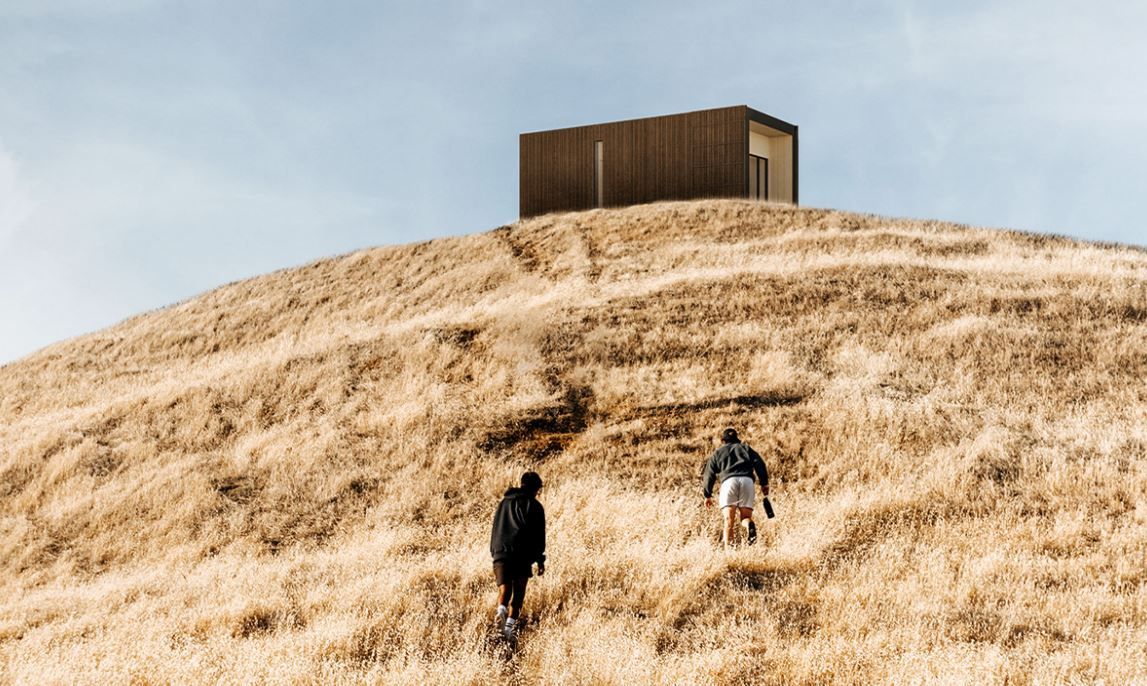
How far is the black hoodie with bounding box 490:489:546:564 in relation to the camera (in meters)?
8.95

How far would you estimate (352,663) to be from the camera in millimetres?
7953

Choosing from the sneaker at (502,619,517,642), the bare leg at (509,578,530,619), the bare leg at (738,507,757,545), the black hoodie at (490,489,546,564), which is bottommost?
the sneaker at (502,619,517,642)

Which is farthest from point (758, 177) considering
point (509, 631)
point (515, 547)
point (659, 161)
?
point (509, 631)

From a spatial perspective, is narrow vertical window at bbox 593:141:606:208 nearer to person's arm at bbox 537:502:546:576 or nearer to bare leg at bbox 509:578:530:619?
person's arm at bbox 537:502:546:576

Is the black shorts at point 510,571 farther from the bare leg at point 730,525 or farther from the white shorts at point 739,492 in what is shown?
the white shorts at point 739,492

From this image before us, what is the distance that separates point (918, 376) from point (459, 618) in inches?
540

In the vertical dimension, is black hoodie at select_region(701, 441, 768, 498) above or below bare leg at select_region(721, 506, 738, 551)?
above

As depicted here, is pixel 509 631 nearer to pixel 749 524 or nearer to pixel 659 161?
pixel 749 524

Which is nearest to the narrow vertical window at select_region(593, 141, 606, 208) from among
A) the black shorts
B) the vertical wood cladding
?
the vertical wood cladding

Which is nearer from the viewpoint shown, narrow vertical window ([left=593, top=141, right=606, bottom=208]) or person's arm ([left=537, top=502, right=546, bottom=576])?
person's arm ([left=537, top=502, right=546, bottom=576])

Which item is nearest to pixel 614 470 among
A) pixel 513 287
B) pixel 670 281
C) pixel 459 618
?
pixel 459 618

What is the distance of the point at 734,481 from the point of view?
12.1 meters

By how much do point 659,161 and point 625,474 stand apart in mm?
28445

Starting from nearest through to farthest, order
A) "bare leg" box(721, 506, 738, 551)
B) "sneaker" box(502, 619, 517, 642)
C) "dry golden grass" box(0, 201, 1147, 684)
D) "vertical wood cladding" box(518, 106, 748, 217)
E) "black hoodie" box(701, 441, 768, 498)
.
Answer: "dry golden grass" box(0, 201, 1147, 684) < "sneaker" box(502, 619, 517, 642) < "bare leg" box(721, 506, 738, 551) < "black hoodie" box(701, 441, 768, 498) < "vertical wood cladding" box(518, 106, 748, 217)
